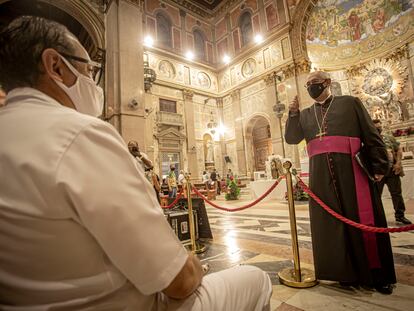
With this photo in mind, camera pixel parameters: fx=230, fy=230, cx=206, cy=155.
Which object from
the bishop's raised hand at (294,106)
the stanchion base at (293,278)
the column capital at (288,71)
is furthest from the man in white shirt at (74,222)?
the column capital at (288,71)

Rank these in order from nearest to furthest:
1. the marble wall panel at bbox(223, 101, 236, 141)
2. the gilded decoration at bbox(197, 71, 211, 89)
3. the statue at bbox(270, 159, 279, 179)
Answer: the statue at bbox(270, 159, 279, 179), the marble wall panel at bbox(223, 101, 236, 141), the gilded decoration at bbox(197, 71, 211, 89)

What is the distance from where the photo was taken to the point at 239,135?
18.2 metres

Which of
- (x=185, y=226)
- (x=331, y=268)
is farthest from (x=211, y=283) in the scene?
(x=185, y=226)

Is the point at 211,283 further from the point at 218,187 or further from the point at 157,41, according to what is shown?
the point at 157,41

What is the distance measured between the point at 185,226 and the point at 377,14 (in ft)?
59.8

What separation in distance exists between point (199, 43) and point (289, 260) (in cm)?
2028

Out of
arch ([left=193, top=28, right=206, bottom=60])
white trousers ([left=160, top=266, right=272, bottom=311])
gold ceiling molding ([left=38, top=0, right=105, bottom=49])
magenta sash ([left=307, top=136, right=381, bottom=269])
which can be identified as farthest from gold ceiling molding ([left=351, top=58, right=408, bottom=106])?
white trousers ([left=160, top=266, right=272, bottom=311])

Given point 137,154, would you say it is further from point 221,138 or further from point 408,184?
point 221,138

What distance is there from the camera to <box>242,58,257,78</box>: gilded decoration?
56.9 feet

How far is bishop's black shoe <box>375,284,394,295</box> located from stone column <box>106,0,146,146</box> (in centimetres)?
791

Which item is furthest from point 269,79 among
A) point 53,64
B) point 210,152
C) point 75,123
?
point 75,123

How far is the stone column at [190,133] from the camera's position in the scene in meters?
17.2

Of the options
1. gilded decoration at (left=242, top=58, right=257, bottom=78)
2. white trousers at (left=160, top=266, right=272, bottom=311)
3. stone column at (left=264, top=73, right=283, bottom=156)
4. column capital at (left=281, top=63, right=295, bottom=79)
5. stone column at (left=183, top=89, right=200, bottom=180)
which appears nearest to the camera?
white trousers at (left=160, top=266, right=272, bottom=311)

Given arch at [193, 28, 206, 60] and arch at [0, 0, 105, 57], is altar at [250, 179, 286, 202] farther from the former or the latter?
arch at [193, 28, 206, 60]
